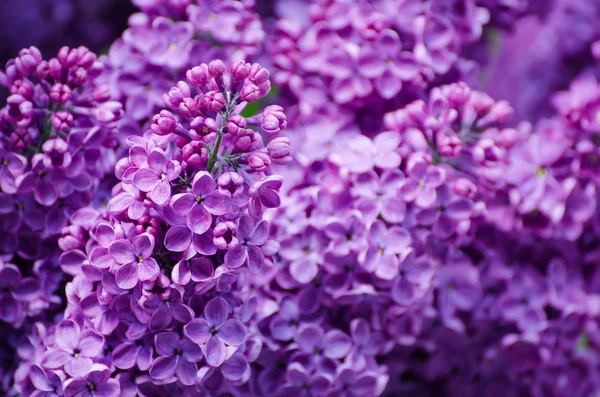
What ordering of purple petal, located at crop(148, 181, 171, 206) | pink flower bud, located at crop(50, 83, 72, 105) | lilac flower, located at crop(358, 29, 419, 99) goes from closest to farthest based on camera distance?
purple petal, located at crop(148, 181, 171, 206), pink flower bud, located at crop(50, 83, 72, 105), lilac flower, located at crop(358, 29, 419, 99)

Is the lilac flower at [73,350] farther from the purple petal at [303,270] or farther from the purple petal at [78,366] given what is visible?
the purple petal at [303,270]

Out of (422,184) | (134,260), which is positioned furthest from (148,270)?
(422,184)

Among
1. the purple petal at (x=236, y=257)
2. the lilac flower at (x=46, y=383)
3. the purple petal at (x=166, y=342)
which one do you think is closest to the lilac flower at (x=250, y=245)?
the purple petal at (x=236, y=257)

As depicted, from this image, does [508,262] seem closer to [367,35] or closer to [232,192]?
[367,35]

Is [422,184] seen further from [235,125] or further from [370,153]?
[235,125]

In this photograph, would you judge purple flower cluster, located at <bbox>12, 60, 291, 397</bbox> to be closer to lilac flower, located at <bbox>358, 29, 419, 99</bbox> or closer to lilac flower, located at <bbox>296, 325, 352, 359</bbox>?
lilac flower, located at <bbox>296, 325, 352, 359</bbox>

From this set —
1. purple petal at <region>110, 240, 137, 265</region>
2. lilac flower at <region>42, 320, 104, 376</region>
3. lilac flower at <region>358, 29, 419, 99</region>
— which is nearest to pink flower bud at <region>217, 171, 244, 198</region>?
purple petal at <region>110, 240, 137, 265</region>

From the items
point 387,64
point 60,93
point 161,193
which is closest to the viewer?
point 161,193
